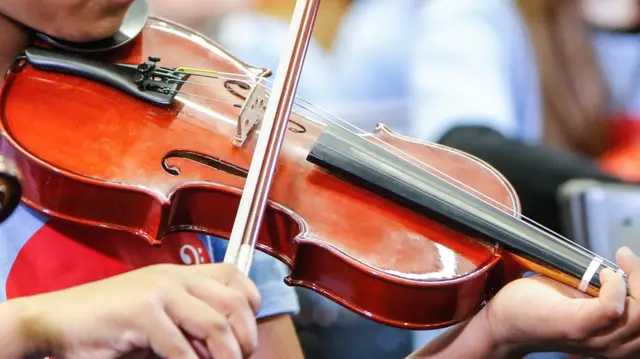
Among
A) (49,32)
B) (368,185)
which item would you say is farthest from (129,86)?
(368,185)

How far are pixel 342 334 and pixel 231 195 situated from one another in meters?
0.94

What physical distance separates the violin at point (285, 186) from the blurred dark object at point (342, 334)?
0.81m

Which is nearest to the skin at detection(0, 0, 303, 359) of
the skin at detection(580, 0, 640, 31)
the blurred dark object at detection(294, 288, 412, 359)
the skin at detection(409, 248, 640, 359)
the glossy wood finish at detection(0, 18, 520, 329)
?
the glossy wood finish at detection(0, 18, 520, 329)

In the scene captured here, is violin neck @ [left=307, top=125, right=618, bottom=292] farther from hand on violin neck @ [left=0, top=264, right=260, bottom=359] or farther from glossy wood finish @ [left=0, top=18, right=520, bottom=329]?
hand on violin neck @ [left=0, top=264, right=260, bottom=359]

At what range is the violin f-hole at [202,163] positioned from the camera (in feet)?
2.33

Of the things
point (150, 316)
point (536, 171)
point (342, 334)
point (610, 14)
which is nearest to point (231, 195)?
point (150, 316)

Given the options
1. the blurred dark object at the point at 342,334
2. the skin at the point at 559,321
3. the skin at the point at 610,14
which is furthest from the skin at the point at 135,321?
the skin at the point at 610,14

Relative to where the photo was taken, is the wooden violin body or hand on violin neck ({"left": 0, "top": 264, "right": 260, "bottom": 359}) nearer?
hand on violin neck ({"left": 0, "top": 264, "right": 260, "bottom": 359})

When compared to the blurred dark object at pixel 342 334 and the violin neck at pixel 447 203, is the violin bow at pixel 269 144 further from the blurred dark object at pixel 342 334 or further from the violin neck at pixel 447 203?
the blurred dark object at pixel 342 334

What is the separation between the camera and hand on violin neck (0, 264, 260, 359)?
1.77ft

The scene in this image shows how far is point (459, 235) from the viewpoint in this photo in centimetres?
68

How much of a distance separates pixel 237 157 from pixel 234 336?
0.23 meters

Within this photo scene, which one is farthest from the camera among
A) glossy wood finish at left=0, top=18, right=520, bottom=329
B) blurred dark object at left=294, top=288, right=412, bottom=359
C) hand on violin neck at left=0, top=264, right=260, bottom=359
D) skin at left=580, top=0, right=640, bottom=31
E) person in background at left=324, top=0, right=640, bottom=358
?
skin at left=580, top=0, right=640, bottom=31

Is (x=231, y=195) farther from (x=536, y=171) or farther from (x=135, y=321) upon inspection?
(x=536, y=171)
